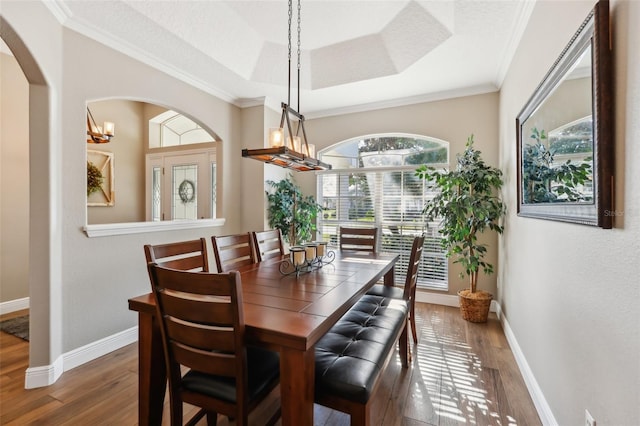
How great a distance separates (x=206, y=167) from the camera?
4984mm

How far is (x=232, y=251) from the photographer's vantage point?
2.38 meters

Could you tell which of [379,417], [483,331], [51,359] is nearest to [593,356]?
[379,417]

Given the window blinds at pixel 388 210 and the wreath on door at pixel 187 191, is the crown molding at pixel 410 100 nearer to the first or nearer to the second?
the window blinds at pixel 388 210

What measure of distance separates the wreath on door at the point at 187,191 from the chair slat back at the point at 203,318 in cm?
417

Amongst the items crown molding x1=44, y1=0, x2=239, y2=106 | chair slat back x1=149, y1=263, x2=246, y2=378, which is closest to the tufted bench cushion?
chair slat back x1=149, y1=263, x2=246, y2=378

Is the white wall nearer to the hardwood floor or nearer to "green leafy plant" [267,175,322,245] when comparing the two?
the hardwood floor

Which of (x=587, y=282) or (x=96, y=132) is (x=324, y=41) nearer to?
(x=96, y=132)

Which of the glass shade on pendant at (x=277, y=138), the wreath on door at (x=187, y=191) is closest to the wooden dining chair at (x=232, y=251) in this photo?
the glass shade on pendant at (x=277, y=138)

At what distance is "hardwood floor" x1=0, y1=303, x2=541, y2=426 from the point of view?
181cm

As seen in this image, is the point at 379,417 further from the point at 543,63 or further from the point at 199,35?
the point at 199,35

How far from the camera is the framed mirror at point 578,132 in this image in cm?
110

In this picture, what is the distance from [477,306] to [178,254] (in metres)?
2.99

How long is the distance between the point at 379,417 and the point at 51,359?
2355mm

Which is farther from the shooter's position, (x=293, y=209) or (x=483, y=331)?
(x=293, y=209)
